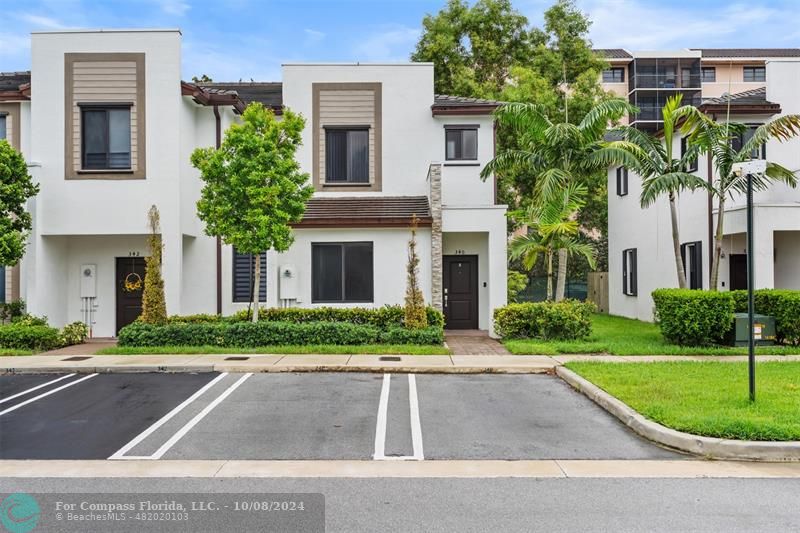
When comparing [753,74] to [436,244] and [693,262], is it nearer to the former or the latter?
[693,262]

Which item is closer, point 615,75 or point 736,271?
point 736,271

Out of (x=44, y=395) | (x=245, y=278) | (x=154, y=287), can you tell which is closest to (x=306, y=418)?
(x=44, y=395)

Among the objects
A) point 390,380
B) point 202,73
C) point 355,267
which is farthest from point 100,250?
point 202,73

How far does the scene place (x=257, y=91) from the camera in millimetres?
20516

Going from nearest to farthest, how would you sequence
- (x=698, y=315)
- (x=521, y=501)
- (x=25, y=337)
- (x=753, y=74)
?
(x=521, y=501), (x=698, y=315), (x=25, y=337), (x=753, y=74)

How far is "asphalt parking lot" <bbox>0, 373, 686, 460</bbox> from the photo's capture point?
673 centimetres

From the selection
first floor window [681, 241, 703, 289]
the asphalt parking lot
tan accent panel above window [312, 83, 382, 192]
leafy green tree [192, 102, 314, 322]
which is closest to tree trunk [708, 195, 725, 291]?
first floor window [681, 241, 703, 289]

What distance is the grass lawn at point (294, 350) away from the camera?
12.9 metres

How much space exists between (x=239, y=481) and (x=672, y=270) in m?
16.1

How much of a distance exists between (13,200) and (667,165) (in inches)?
637

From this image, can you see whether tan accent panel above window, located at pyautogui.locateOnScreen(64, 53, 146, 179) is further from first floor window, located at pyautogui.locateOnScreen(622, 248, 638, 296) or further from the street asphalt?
first floor window, located at pyautogui.locateOnScreen(622, 248, 638, 296)

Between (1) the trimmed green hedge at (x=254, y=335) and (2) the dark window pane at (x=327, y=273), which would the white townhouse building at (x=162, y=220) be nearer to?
(2) the dark window pane at (x=327, y=273)

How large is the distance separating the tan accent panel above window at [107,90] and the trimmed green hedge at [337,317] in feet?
14.4

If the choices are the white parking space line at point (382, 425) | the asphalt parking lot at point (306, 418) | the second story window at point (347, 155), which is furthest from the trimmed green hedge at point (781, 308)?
the second story window at point (347, 155)
